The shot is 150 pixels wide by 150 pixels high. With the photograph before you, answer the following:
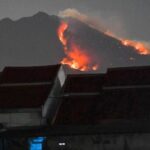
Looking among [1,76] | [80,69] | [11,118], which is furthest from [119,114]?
[80,69]

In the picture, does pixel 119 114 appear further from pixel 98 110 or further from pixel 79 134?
pixel 79 134

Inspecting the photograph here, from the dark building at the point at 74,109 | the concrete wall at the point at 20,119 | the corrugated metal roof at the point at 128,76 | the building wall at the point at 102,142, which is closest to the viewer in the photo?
the building wall at the point at 102,142

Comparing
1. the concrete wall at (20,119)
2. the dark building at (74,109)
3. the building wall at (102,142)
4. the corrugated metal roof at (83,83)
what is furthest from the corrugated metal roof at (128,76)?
the concrete wall at (20,119)

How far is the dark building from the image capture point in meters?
31.2

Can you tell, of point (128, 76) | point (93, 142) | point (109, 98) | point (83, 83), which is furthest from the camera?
point (83, 83)

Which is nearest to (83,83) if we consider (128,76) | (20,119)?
(128,76)

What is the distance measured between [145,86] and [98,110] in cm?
527

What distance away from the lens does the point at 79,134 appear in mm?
31156

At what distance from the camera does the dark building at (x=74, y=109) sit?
31156mm

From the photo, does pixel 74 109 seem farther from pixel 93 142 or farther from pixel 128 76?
pixel 128 76

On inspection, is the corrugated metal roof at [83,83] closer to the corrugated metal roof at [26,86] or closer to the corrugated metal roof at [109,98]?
the corrugated metal roof at [109,98]

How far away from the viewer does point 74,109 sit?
35.7 metres

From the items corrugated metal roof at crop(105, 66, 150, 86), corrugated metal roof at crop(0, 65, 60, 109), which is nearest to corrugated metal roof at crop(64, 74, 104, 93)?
corrugated metal roof at crop(105, 66, 150, 86)

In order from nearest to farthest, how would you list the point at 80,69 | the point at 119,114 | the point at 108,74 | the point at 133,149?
1. the point at 133,149
2. the point at 119,114
3. the point at 108,74
4. the point at 80,69
